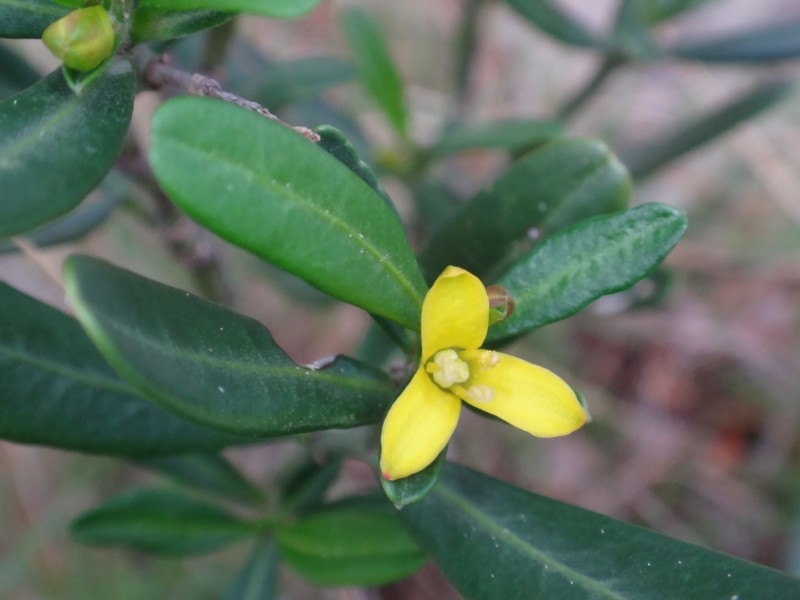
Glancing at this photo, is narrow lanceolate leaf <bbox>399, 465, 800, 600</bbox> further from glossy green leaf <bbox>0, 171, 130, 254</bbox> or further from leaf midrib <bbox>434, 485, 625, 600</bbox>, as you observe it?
glossy green leaf <bbox>0, 171, 130, 254</bbox>

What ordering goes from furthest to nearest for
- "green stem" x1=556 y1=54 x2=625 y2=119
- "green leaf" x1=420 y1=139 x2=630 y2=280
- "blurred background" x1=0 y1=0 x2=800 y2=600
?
"blurred background" x1=0 y1=0 x2=800 y2=600 → "green stem" x1=556 y1=54 x2=625 y2=119 → "green leaf" x1=420 y1=139 x2=630 y2=280

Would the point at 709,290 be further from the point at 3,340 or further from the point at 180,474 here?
the point at 3,340

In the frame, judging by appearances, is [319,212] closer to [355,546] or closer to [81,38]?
[81,38]

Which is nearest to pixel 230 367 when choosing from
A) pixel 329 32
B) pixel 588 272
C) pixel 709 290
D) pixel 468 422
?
pixel 588 272

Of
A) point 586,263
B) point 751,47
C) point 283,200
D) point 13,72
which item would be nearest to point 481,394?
point 586,263

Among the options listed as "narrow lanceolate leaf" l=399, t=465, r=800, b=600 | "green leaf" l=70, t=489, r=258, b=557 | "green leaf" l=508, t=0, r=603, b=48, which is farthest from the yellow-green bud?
"green leaf" l=508, t=0, r=603, b=48

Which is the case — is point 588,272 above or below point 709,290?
above
